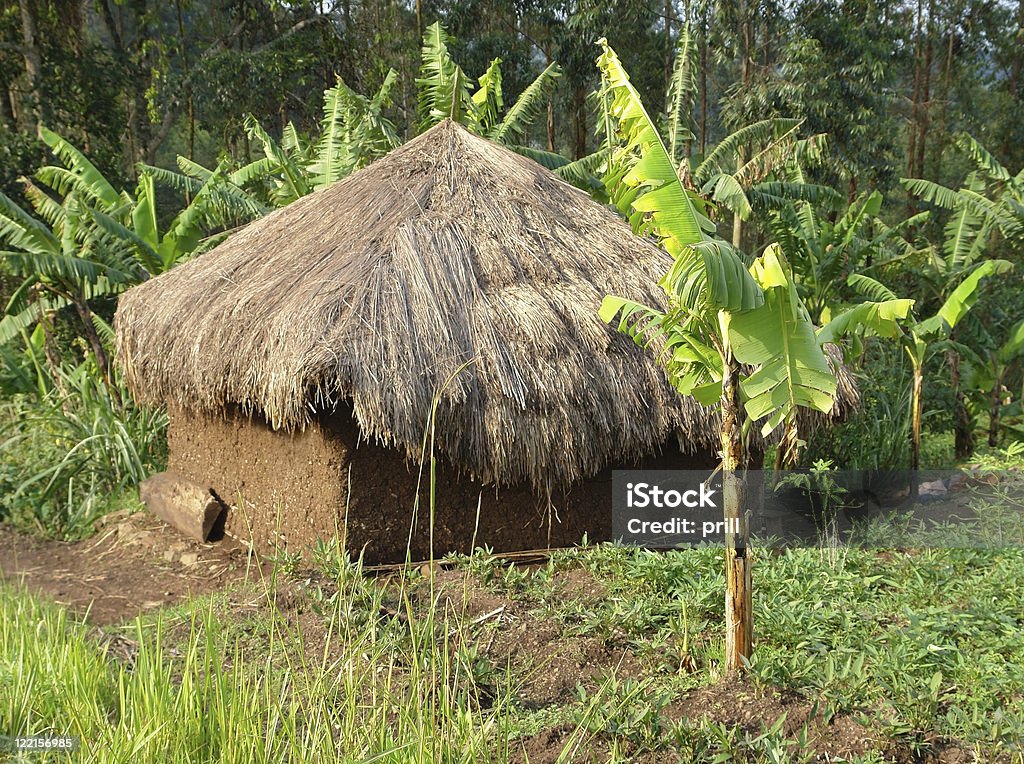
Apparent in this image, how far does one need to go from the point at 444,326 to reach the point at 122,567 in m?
2.75

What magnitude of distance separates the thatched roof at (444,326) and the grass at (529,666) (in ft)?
2.41

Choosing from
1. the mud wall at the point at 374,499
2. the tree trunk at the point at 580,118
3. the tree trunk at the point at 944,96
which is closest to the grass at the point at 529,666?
the mud wall at the point at 374,499

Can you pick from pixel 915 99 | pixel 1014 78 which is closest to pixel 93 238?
pixel 915 99

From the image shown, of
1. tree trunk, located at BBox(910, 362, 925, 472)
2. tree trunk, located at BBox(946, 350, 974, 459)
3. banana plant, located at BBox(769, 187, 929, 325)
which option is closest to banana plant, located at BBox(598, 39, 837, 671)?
tree trunk, located at BBox(910, 362, 925, 472)

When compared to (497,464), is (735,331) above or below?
above

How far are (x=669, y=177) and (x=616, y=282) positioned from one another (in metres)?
2.13

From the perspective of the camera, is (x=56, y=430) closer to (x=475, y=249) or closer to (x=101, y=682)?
(x=475, y=249)

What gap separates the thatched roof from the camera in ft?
15.8

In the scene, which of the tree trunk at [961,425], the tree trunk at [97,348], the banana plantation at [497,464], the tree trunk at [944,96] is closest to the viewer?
the banana plantation at [497,464]

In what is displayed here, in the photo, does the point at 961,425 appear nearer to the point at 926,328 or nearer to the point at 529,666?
the point at 926,328

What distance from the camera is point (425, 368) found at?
16.0ft

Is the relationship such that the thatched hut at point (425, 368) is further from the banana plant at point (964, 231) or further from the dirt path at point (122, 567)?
the banana plant at point (964, 231)

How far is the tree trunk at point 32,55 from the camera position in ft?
38.1

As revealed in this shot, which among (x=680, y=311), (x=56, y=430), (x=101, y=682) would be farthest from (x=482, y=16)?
(x=101, y=682)
